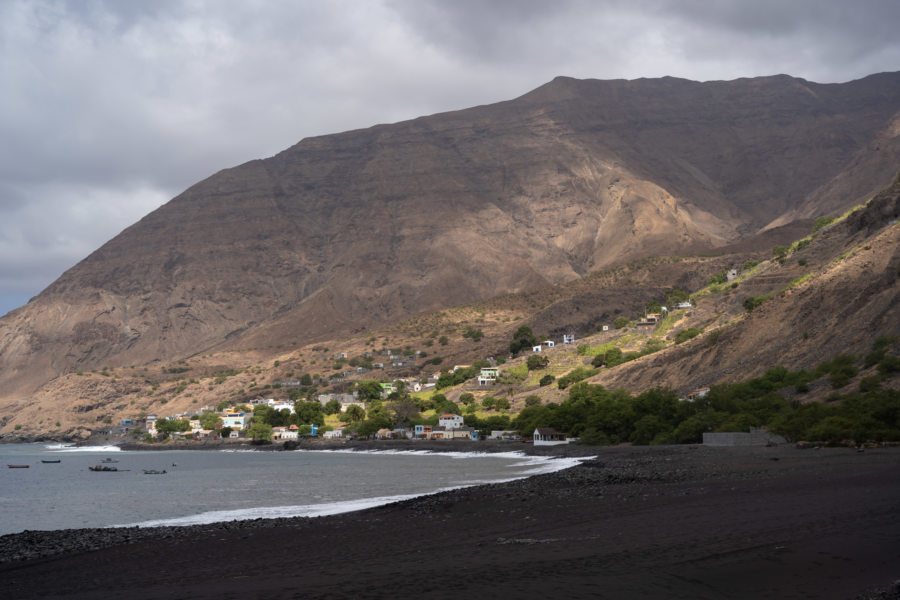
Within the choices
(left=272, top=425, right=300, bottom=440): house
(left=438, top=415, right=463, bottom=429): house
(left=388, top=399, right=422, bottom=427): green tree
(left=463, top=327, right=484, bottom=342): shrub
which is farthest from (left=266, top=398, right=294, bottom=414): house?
(left=438, top=415, right=463, bottom=429): house

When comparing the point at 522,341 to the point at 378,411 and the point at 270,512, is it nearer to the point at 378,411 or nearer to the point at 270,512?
the point at 378,411

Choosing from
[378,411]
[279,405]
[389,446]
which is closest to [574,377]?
[389,446]

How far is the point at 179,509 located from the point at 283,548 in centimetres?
2058

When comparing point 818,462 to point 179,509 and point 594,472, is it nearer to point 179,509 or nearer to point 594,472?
point 594,472

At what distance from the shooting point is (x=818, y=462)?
3488 cm

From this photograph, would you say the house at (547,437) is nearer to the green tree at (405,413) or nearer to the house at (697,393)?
the house at (697,393)

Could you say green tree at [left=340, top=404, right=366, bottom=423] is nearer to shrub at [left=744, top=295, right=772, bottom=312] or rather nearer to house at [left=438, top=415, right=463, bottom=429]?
house at [left=438, top=415, right=463, bottom=429]

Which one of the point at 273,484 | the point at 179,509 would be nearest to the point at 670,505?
the point at 179,509

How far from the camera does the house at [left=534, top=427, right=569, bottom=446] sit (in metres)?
85.6

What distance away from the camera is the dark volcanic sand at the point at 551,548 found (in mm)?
16594

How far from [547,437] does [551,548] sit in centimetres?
6744

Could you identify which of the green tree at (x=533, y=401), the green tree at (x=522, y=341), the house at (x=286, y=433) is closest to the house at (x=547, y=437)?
the green tree at (x=533, y=401)

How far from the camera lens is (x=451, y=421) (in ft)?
372

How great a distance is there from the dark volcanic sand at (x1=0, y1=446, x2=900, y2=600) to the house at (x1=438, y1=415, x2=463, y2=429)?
76.7 meters
